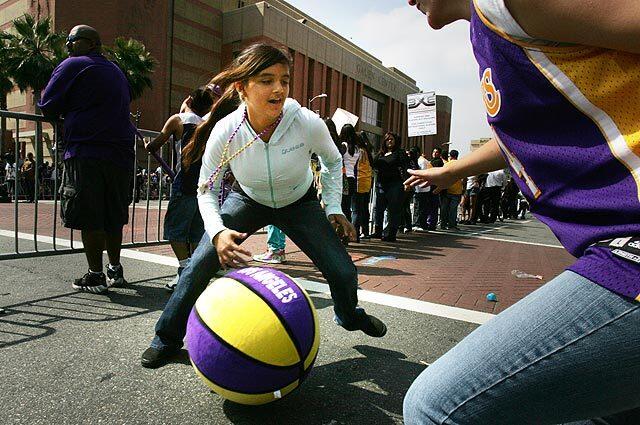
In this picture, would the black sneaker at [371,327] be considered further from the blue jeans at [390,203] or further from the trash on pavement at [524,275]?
the blue jeans at [390,203]

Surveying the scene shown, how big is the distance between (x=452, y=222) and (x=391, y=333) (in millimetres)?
10913

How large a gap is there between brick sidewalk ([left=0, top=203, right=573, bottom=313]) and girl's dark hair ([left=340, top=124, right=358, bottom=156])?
181cm

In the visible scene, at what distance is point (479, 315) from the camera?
14.8ft

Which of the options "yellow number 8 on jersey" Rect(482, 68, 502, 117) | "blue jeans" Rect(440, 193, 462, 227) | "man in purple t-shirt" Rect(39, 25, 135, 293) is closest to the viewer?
"yellow number 8 on jersey" Rect(482, 68, 502, 117)

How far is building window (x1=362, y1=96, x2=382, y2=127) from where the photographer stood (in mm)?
70750

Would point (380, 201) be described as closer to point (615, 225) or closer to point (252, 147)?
point (252, 147)

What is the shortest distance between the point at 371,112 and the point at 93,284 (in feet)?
233

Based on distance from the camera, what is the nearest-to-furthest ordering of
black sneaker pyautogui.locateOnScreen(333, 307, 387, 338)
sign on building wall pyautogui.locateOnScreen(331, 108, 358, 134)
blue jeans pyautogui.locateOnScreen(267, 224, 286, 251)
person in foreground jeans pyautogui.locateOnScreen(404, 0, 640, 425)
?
person in foreground jeans pyautogui.locateOnScreen(404, 0, 640, 425) < black sneaker pyautogui.locateOnScreen(333, 307, 387, 338) < blue jeans pyautogui.locateOnScreen(267, 224, 286, 251) < sign on building wall pyautogui.locateOnScreen(331, 108, 358, 134)

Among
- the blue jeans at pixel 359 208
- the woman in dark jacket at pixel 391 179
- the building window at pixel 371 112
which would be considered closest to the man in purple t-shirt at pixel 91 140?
the blue jeans at pixel 359 208

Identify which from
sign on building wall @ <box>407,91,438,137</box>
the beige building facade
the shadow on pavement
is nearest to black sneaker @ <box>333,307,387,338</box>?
the shadow on pavement

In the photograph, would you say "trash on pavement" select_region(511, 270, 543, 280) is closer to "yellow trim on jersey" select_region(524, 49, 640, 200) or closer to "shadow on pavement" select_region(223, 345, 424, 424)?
"shadow on pavement" select_region(223, 345, 424, 424)

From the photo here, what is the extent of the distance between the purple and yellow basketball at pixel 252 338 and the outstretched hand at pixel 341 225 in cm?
70

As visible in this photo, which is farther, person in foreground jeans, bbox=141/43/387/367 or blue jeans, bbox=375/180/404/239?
blue jeans, bbox=375/180/404/239

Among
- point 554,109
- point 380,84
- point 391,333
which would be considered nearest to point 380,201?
point 391,333
